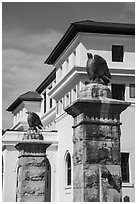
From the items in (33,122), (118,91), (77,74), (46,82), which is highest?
(46,82)

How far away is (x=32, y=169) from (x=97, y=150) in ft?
26.6

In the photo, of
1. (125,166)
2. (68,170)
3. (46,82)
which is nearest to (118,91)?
(125,166)

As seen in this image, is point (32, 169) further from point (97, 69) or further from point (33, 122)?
point (97, 69)

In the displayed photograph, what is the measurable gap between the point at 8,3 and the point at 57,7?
1.66m

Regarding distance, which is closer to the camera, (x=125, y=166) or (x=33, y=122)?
(x=33, y=122)

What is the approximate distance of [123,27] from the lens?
28.3m

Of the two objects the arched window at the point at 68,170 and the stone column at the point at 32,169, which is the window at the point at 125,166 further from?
the stone column at the point at 32,169

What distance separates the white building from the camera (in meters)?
27.8

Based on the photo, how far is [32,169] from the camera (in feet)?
56.9

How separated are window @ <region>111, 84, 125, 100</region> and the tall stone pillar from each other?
18.4 meters

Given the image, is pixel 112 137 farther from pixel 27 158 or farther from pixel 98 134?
pixel 27 158

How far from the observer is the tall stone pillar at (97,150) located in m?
9.50

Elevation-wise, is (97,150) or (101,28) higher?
(101,28)

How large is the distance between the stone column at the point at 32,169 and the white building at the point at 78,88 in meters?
9.93
